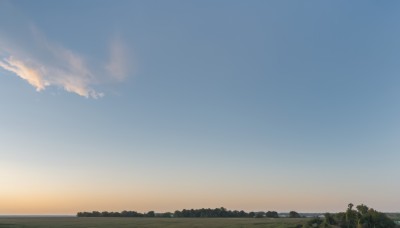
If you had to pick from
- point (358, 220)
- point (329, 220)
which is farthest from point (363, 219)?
point (329, 220)

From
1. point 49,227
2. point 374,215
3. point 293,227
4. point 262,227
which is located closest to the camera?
point 374,215

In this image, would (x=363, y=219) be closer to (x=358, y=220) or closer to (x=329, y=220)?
(x=358, y=220)

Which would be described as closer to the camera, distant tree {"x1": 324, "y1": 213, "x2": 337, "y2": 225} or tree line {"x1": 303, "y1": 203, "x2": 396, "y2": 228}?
tree line {"x1": 303, "y1": 203, "x2": 396, "y2": 228}

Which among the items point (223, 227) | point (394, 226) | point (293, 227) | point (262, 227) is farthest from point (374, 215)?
point (223, 227)

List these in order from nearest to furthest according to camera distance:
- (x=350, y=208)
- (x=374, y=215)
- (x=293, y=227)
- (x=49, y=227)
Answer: (x=374, y=215) < (x=350, y=208) < (x=293, y=227) < (x=49, y=227)

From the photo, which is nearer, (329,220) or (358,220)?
(358,220)

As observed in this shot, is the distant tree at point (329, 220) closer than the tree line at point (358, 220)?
No

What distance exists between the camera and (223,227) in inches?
4488

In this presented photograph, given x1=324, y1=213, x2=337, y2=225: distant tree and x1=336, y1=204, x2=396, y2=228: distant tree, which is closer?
x1=336, y1=204, x2=396, y2=228: distant tree

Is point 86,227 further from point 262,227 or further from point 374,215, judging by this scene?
point 374,215

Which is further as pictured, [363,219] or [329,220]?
[329,220]

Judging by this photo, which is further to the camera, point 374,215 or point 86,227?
point 86,227

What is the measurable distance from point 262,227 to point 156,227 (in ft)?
93.8

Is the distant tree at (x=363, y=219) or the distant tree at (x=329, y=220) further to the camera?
the distant tree at (x=329, y=220)
